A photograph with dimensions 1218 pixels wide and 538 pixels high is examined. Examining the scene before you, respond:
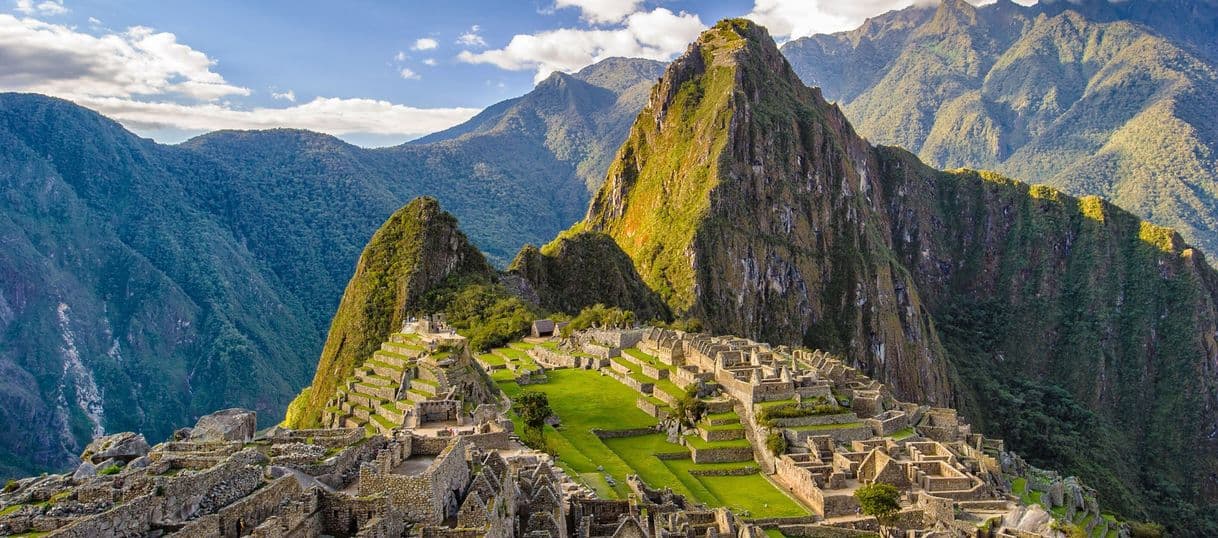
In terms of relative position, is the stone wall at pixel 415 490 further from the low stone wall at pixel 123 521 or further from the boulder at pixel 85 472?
the boulder at pixel 85 472

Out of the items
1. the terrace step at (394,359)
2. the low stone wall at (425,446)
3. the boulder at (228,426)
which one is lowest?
the terrace step at (394,359)

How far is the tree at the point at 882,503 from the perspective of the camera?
37.0 metres

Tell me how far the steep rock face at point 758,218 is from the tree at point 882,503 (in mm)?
115482

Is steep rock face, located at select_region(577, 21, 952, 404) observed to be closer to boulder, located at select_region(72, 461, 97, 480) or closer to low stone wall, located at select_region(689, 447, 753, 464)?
low stone wall, located at select_region(689, 447, 753, 464)

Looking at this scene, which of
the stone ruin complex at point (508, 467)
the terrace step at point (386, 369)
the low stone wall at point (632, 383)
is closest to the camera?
the stone ruin complex at point (508, 467)

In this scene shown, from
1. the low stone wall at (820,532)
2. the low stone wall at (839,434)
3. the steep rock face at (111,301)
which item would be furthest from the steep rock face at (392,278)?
the low stone wall at (820,532)

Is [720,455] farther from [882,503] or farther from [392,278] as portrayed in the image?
[392,278]

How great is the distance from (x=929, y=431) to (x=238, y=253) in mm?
127114

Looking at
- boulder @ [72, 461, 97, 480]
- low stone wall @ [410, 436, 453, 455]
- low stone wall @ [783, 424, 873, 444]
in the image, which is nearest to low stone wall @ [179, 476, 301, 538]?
boulder @ [72, 461, 97, 480]

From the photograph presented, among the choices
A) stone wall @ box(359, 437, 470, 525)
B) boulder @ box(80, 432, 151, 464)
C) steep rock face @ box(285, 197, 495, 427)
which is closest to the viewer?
stone wall @ box(359, 437, 470, 525)

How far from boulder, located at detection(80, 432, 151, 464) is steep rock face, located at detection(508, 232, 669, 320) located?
293 feet

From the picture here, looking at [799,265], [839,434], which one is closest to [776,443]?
[839,434]

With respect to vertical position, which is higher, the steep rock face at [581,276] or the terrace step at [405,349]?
the steep rock face at [581,276]

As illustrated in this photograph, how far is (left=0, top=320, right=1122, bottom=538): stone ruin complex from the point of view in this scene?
591 inches
